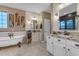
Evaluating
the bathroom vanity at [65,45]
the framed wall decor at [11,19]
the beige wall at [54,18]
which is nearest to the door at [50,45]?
the bathroom vanity at [65,45]

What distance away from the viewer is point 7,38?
10.5 feet

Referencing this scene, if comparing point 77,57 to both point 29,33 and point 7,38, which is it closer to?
point 29,33

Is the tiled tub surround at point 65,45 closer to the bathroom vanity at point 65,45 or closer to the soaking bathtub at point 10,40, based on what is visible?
the bathroom vanity at point 65,45

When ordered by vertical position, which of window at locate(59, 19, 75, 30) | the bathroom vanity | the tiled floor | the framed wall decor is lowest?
the tiled floor

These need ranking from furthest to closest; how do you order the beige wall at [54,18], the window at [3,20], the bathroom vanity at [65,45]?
1. the beige wall at [54,18]
2. the window at [3,20]
3. the bathroom vanity at [65,45]

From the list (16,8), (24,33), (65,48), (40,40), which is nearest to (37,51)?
(40,40)

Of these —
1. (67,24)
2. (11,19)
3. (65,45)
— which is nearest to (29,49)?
(11,19)

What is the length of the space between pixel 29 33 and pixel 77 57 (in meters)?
1.55

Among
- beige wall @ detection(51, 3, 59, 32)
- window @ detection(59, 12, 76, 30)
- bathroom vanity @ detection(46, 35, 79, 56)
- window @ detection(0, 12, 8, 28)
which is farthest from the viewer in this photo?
beige wall @ detection(51, 3, 59, 32)

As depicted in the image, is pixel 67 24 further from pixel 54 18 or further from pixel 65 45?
pixel 65 45

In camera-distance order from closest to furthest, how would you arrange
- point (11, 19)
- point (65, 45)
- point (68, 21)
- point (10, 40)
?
point (65, 45) < point (68, 21) < point (11, 19) < point (10, 40)

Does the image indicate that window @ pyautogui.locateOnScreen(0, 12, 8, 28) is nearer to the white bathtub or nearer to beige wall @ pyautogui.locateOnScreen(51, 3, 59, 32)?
the white bathtub

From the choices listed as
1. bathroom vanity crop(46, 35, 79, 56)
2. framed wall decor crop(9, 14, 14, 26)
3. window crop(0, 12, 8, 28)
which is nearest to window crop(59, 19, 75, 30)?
bathroom vanity crop(46, 35, 79, 56)

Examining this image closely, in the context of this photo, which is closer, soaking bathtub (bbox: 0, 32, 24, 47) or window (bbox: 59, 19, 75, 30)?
window (bbox: 59, 19, 75, 30)
